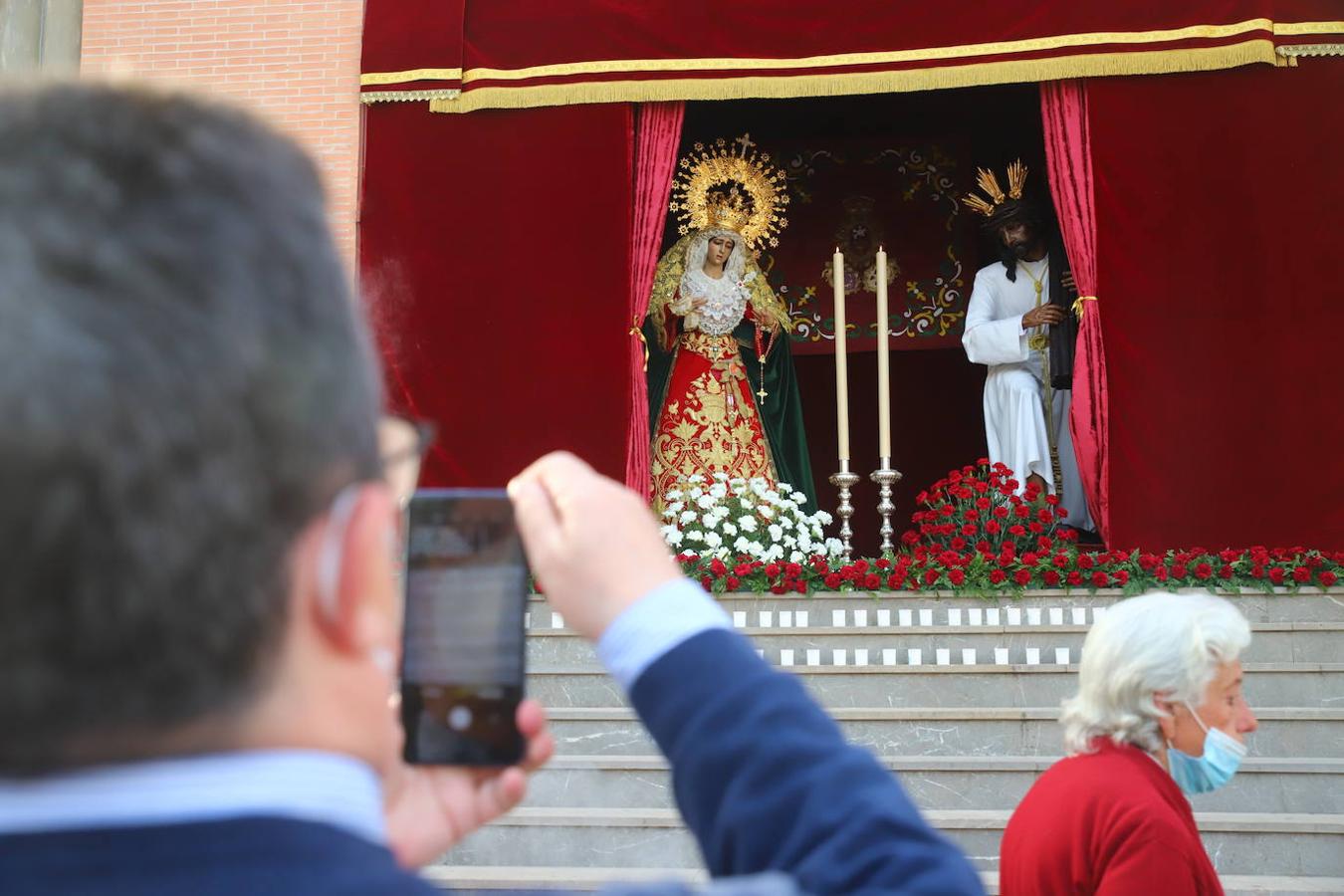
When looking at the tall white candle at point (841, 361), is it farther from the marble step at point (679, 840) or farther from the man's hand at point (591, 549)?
the man's hand at point (591, 549)

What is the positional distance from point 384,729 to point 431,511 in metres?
0.21

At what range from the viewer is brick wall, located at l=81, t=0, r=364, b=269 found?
331 inches

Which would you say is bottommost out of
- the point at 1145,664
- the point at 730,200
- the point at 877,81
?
the point at 1145,664

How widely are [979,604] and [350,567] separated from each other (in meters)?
5.94

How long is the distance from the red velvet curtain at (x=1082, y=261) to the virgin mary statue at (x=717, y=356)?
174cm

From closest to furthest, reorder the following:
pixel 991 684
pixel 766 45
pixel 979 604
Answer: pixel 991 684 → pixel 979 604 → pixel 766 45

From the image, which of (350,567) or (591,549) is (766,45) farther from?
(350,567)

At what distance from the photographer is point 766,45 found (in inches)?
318

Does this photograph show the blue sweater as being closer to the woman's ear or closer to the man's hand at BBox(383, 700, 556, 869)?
the man's hand at BBox(383, 700, 556, 869)

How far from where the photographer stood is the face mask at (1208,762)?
262 centimetres

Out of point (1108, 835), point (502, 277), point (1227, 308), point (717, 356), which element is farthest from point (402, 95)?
point (1108, 835)

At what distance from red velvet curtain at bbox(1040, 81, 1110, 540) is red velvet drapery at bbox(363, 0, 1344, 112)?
271 mm

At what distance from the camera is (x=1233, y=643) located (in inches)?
104

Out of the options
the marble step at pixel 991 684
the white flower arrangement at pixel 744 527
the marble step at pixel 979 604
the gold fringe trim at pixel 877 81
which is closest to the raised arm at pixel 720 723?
the marble step at pixel 991 684
